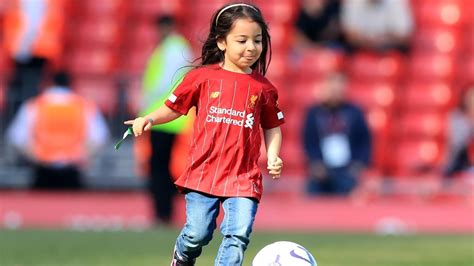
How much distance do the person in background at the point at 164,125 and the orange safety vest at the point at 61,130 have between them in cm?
159

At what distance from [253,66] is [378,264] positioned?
11.6ft

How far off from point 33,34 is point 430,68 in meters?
5.48

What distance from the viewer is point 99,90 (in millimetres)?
17516

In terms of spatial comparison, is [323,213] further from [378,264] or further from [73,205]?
[378,264]

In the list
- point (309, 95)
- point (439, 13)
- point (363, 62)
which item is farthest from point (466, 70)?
point (309, 95)

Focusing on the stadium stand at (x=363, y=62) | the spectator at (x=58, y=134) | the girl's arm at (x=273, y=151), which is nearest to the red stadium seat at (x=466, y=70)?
the stadium stand at (x=363, y=62)

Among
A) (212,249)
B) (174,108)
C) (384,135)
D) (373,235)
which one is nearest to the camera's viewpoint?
(174,108)

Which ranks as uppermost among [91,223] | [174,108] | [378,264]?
[174,108]

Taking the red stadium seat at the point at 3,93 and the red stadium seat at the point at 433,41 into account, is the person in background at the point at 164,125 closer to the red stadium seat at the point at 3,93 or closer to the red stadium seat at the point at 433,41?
the red stadium seat at the point at 3,93

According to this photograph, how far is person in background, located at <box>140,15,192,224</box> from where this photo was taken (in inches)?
589

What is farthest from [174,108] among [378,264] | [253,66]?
[378,264]

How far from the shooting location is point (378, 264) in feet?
35.0

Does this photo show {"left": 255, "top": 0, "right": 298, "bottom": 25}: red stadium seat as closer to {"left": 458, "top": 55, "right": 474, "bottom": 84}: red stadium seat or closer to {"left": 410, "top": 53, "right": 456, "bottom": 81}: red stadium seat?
{"left": 410, "top": 53, "right": 456, "bottom": 81}: red stadium seat

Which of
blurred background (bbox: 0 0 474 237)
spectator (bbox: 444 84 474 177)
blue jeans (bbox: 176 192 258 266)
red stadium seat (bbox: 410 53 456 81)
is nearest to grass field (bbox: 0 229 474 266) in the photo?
blurred background (bbox: 0 0 474 237)
